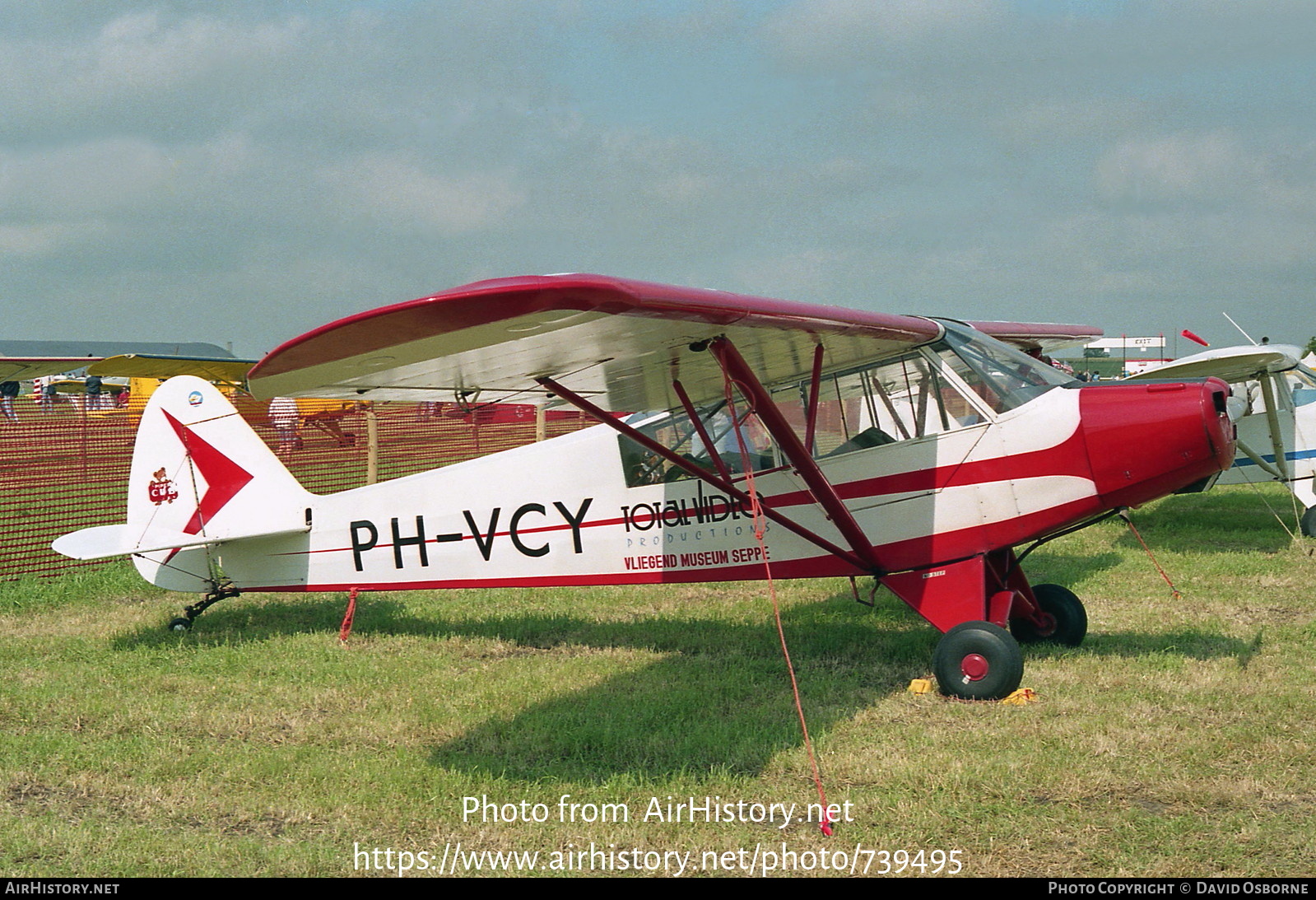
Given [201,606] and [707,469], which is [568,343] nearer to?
[707,469]

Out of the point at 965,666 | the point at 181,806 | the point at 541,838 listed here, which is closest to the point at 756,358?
the point at 965,666

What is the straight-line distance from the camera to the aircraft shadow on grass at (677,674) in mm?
4879

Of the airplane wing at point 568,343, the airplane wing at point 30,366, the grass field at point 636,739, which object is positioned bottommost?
the grass field at point 636,739

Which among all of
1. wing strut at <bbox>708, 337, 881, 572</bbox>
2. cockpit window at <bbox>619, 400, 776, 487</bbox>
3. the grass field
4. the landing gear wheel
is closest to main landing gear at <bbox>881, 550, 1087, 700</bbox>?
the landing gear wheel

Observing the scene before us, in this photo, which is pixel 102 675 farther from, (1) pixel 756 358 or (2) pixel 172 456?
(1) pixel 756 358

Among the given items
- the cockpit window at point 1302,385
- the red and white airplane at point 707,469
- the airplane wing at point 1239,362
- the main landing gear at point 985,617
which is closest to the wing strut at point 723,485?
the red and white airplane at point 707,469

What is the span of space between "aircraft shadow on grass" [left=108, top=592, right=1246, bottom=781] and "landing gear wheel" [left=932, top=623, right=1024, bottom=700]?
0.42 metres

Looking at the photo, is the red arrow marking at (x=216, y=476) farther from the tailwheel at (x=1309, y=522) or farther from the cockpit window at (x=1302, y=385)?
the cockpit window at (x=1302, y=385)

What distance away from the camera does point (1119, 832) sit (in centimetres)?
382

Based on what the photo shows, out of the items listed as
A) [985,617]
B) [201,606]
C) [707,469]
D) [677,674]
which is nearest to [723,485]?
[707,469]

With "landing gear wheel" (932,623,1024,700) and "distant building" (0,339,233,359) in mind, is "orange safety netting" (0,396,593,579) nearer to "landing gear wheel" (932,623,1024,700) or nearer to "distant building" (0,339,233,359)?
"landing gear wheel" (932,623,1024,700)

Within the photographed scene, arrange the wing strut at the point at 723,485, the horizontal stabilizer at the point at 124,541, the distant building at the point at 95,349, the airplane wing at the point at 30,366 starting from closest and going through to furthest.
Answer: the wing strut at the point at 723,485
the horizontal stabilizer at the point at 124,541
the airplane wing at the point at 30,366
the distant building at the point at 95,349

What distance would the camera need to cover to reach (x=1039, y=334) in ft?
33.5

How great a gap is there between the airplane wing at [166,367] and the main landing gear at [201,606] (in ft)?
57.5
